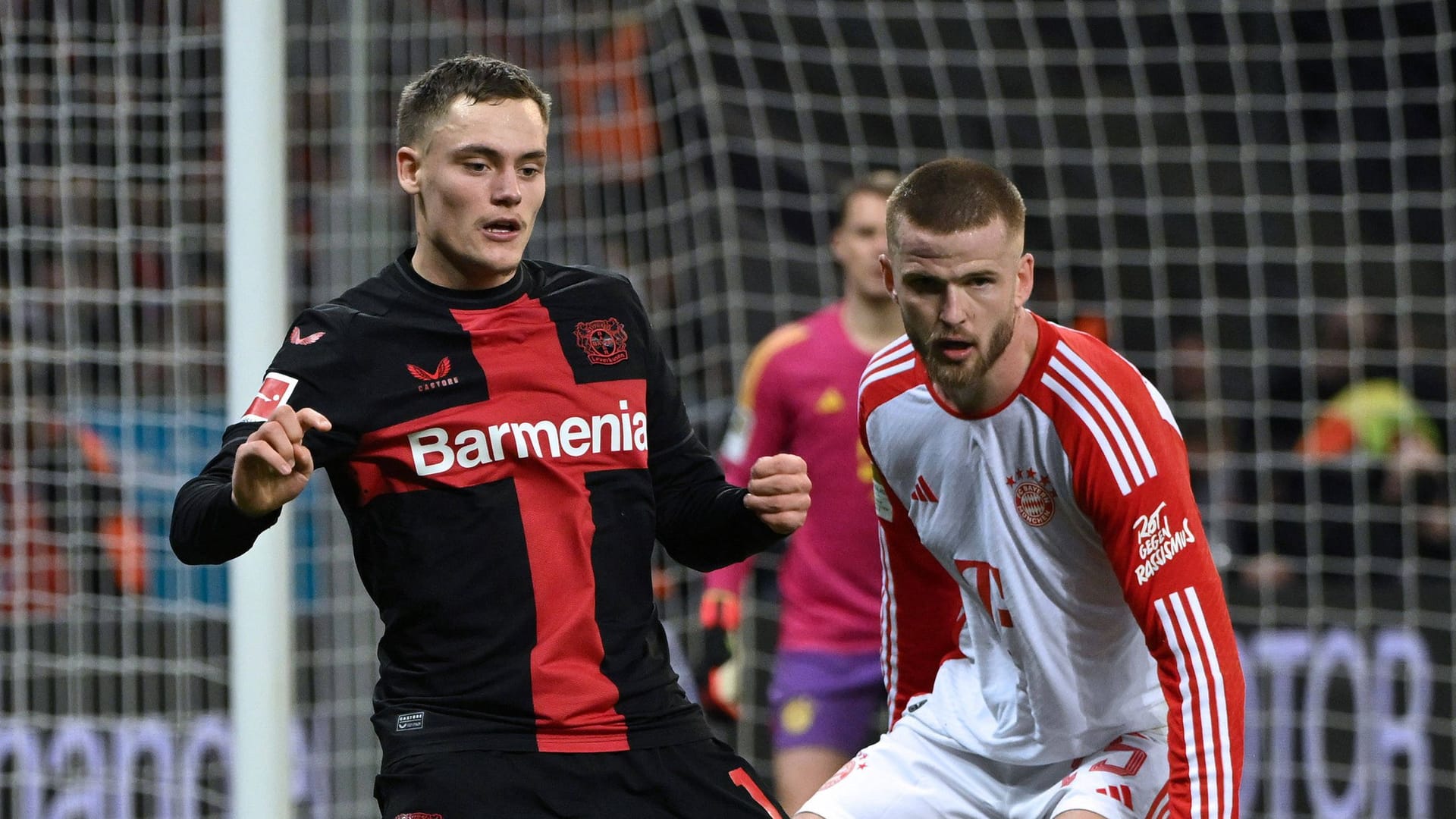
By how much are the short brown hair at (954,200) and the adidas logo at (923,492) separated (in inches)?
17.4

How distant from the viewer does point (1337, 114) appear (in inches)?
297

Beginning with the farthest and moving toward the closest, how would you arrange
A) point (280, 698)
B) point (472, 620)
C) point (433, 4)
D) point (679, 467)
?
point (433, 4), point (280, 698), point (679, 467), point (472, 620)

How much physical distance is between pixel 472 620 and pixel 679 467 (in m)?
0.49

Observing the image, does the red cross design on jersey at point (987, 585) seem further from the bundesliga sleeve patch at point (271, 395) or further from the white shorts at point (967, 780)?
the bundesliga sleeve patch at point (271, 395)

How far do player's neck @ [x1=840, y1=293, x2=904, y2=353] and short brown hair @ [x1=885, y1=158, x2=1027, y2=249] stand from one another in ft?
6.99

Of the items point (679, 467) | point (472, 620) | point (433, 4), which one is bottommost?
point (472, 620)

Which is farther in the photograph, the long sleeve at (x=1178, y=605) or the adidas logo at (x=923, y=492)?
the adidas logo at (x=923, y=492)

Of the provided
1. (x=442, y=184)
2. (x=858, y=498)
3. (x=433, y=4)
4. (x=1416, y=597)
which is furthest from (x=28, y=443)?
(x=1416, y=597)

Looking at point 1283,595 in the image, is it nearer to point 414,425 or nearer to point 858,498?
point 858,498

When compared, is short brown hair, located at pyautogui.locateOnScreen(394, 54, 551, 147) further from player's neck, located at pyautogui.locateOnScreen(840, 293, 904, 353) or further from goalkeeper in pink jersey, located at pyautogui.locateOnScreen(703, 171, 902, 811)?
player's neck, located at pyautogui.locateOnScreen(840, 293, 904, 353)

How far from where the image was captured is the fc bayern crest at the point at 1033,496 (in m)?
2.95

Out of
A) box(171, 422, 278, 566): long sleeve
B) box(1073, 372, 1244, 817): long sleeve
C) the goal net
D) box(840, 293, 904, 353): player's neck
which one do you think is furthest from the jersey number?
the goal net

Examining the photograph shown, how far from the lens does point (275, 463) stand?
7.66 feet

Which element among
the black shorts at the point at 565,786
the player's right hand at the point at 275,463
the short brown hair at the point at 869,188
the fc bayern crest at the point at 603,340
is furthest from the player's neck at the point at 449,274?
the short brown hair at the point at 869,188
